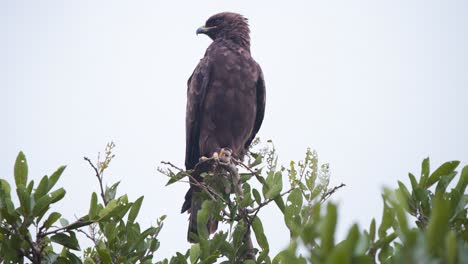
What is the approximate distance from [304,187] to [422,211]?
3.40ft

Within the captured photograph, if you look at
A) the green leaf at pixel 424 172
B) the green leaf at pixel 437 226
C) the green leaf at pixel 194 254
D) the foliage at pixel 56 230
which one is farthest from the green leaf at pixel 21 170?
the green leaf at pixel 437 226

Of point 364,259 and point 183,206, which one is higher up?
point 183,206

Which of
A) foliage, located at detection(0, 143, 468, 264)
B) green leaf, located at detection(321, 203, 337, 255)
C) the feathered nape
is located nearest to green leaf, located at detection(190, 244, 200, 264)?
foliage, located at detection(0, 143, 468, 264)

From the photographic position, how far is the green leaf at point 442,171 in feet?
8.98

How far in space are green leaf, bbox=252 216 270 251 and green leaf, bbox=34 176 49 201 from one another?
125cm

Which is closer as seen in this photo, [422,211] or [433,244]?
[433,244]

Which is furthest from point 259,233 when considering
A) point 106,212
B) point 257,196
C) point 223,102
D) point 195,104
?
point 195,104

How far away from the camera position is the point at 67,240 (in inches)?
119

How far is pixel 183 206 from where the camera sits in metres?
5.68

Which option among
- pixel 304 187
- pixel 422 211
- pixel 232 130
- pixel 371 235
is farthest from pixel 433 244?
pixel 232 130

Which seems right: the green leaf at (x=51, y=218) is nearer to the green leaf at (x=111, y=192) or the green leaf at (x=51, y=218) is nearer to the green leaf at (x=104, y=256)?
the green leaf at (x=104, y=256)

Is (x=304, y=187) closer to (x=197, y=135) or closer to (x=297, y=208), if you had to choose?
(x=297, y=208)

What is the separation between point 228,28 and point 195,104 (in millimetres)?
1263

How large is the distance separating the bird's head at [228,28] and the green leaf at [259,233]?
12.9 feet
